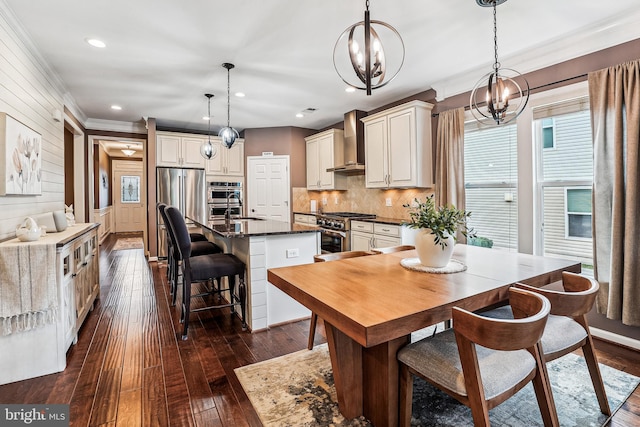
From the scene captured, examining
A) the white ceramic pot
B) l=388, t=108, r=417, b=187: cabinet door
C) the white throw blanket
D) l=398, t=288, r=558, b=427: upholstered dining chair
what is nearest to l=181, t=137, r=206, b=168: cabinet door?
l=388, t=108, r=417, b=187: cabinet door

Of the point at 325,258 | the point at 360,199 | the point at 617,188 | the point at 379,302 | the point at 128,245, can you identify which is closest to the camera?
the point at 379,302

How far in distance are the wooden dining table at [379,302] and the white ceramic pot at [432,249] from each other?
12 centimetres

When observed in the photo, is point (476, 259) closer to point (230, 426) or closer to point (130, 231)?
point (230, 426)

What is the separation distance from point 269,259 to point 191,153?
4.01 meters

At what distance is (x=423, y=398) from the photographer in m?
1.85

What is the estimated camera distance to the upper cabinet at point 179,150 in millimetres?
5797

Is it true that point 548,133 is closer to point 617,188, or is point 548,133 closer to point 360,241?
point 617,188

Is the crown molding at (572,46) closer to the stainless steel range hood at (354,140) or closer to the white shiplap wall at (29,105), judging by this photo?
→ the stainless steel range hood at (354,140)

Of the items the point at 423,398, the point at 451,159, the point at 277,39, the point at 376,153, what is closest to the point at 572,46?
the point at 451,159

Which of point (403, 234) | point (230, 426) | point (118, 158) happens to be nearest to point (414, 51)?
point (403, 234)

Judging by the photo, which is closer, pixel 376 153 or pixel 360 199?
pixel 376 153

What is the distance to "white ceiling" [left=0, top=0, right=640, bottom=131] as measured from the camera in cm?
241

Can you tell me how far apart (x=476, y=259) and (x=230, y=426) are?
5.95ft

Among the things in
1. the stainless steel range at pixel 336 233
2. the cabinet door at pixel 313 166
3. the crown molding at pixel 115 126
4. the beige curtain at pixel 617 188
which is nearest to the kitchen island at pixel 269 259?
the stainless steel range at pixel 336 233
